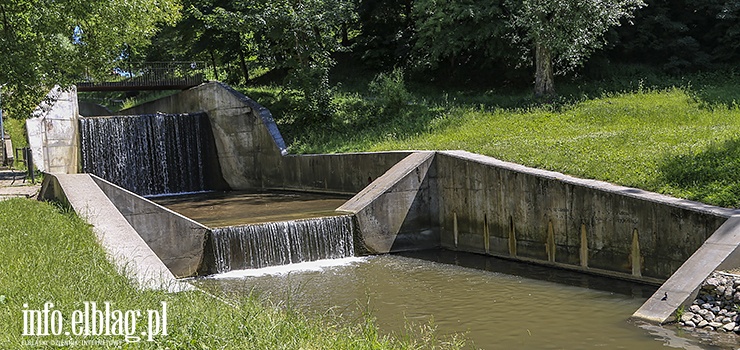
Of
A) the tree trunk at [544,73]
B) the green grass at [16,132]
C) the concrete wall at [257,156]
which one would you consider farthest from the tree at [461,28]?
the green grass at [16,132]

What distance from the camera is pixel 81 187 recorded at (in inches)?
536

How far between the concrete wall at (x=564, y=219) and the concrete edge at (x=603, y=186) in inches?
0.6

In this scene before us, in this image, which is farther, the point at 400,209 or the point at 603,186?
the point at 400,209

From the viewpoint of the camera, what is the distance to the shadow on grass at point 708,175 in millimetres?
10836

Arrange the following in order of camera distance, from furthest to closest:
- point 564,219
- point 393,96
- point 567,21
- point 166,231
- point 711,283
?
point 393,96, point 567,21, point 166,231, point 564,219, point 711,283

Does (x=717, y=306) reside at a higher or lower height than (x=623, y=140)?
lower

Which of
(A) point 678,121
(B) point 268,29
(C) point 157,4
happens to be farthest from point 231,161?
(A) point 678,121

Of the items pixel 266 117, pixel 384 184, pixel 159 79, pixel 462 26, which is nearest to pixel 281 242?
pixel 384 184

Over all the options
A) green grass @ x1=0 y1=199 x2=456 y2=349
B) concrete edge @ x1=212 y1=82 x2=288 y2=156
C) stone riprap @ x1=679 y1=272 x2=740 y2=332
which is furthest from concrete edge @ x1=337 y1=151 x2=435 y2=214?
concrete edge @ x1=212 y1=82 x2=288 y2=156

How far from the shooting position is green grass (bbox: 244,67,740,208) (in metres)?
12.3

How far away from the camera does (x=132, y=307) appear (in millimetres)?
5980

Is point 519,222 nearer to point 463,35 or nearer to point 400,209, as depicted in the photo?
point 400,209

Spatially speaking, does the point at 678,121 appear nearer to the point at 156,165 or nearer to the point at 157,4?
the point at 156,165

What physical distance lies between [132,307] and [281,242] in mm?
8197
